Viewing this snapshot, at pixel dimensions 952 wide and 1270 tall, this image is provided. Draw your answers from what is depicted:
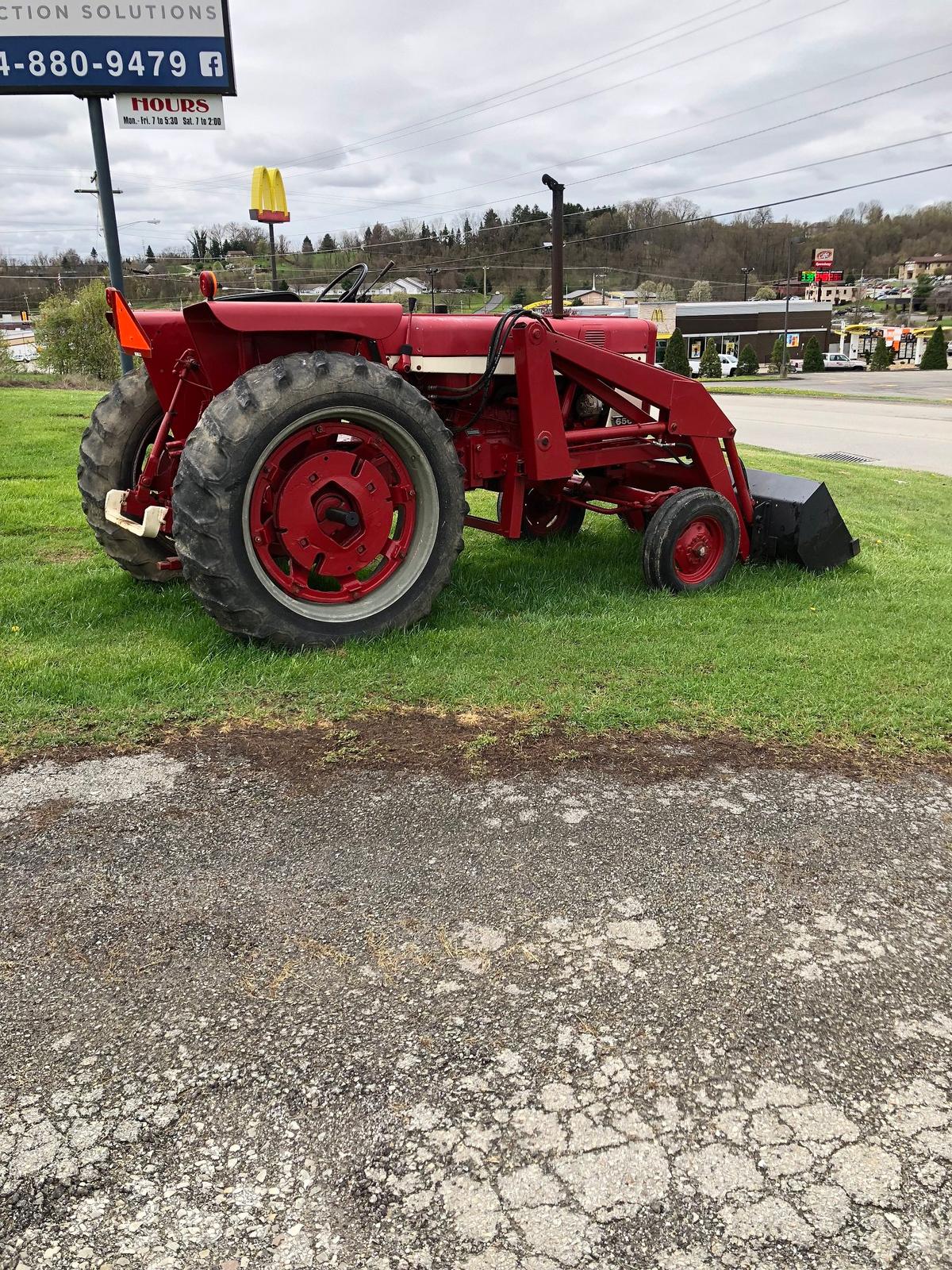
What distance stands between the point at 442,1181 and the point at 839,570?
17.7ft

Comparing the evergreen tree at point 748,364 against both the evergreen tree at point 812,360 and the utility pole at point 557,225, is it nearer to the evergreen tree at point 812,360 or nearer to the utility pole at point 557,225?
the evergreen tree at point 812,360

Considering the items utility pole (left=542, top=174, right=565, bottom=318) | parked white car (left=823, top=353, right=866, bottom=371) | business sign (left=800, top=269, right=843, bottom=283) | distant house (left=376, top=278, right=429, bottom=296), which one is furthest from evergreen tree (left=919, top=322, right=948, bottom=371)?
distant house (left=376, top=278, right=429, bottom=296)

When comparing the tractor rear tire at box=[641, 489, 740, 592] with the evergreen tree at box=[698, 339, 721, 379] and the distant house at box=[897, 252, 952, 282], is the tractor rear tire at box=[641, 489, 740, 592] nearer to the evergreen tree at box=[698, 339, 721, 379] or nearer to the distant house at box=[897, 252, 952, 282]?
the evergreen tree at box=[698, 339, 721, 379]

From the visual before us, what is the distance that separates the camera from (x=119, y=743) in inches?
144

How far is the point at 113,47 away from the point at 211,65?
1.05 meters

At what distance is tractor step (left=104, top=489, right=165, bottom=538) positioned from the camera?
447 centimetres

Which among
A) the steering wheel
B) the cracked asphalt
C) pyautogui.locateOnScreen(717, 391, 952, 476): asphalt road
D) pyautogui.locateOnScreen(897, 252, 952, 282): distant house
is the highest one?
pyautogui.locateOnScreen(897, 252, 952, 282): distant house

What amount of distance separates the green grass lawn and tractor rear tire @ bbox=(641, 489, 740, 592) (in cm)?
16

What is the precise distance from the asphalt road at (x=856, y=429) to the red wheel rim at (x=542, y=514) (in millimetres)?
9182

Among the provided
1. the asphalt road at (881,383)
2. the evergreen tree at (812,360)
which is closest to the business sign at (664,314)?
the evergreen tree at (812,360)

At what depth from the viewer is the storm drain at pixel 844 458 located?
15.1m

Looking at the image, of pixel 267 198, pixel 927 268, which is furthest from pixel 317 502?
pixel 927 268

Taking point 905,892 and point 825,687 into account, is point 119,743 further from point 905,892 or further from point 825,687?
point 825,687

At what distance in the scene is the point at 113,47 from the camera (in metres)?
10.2
